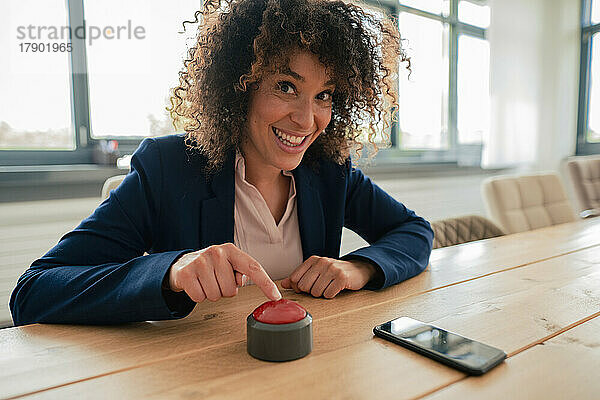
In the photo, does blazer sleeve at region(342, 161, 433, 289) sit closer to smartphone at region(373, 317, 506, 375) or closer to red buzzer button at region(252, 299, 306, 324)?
smartphone at region(373, 317, 506, 375)

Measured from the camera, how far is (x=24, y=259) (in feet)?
6.15

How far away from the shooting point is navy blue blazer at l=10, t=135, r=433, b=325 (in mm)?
743

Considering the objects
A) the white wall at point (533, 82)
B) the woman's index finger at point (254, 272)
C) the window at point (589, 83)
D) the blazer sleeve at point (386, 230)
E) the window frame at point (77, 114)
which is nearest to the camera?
the woman's index finger at point (254, 272)

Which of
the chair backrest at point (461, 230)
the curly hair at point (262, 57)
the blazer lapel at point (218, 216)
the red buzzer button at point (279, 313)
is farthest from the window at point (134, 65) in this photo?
the red buzzer button at point (279, 313)

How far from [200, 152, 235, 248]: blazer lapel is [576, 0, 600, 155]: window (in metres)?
4.46

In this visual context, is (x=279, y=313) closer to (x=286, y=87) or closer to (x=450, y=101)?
(x=286, y=87)

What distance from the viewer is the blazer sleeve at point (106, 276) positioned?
2.39 feet

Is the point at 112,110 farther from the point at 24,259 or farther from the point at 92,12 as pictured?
the point at 24,259

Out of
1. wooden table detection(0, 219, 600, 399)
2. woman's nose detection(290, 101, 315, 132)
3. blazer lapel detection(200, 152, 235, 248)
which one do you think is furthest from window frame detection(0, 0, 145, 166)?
wooden table detection(0, 219, 600, 399)

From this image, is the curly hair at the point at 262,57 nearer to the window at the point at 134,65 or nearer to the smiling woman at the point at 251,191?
the smiling woman at the point at 251,191

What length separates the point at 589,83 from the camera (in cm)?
439

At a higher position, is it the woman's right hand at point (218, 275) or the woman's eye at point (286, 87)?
the woman's eye at point (286, 87)

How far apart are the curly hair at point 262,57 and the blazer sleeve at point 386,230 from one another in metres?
0.12

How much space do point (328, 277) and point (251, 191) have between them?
387mm
